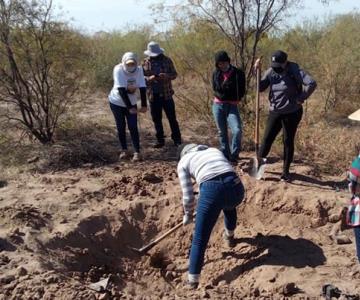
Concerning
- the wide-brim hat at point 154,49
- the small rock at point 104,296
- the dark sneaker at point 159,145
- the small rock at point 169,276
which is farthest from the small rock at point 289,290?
the wide-brim hat at point 154,49

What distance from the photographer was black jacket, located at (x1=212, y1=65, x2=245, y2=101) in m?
6.48

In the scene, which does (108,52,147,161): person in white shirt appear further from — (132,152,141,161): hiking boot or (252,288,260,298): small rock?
(252,288,260,298): small rock

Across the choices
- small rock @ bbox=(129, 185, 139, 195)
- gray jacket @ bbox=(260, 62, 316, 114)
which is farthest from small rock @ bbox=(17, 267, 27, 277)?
gray jacket @ bbox=(260, 62, 316, 114)

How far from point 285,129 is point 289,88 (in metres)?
0.52

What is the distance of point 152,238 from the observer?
6.03 metres

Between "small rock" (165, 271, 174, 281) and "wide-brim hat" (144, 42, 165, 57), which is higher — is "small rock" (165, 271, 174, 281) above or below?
below

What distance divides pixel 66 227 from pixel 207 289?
69.7 inches

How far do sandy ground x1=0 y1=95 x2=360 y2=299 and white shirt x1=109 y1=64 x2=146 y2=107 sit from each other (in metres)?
1.03

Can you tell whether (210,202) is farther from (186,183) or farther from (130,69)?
(130,69)

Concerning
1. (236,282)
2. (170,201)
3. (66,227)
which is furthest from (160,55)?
(236,282)

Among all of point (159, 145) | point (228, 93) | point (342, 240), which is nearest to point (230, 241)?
point (342, 240)

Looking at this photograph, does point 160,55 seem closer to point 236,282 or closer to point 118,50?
point 236,282

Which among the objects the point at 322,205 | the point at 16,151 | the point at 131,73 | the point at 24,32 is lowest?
the point at 322,205

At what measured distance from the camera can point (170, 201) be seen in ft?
20.6
